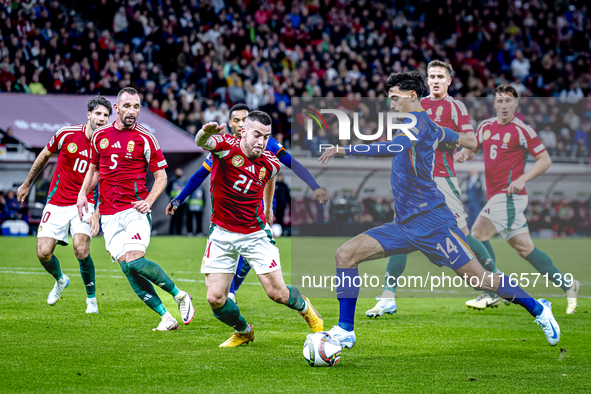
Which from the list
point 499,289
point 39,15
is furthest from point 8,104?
point 499,289

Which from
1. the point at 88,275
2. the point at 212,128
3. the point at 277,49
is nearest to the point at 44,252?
the point at 88,275

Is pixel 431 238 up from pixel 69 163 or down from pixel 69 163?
down

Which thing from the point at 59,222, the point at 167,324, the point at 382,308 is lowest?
the point at 382,308

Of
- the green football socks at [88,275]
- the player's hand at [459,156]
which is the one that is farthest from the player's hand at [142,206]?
the player's hand at [459,156]

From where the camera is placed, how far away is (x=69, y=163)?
7953mm

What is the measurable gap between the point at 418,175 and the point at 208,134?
6.33ft

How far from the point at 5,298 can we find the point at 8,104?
35.4 ft

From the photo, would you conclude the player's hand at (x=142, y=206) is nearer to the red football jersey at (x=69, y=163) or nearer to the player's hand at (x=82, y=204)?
the player's hand at (x=82, y=204)

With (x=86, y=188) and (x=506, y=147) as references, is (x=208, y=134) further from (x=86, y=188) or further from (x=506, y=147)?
(x=506, y=147)

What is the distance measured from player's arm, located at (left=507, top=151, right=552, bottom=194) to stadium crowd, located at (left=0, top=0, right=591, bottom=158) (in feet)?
12.8

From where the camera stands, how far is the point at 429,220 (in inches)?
232

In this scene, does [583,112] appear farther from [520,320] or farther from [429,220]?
[429,220]

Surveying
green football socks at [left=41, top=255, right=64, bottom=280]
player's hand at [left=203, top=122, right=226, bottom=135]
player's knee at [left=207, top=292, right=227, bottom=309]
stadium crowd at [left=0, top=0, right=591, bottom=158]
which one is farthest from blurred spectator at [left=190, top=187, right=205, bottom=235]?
player's hand at [left=203, top=122, right=226, bottom=135]

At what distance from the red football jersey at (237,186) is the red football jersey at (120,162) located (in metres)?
1.27
